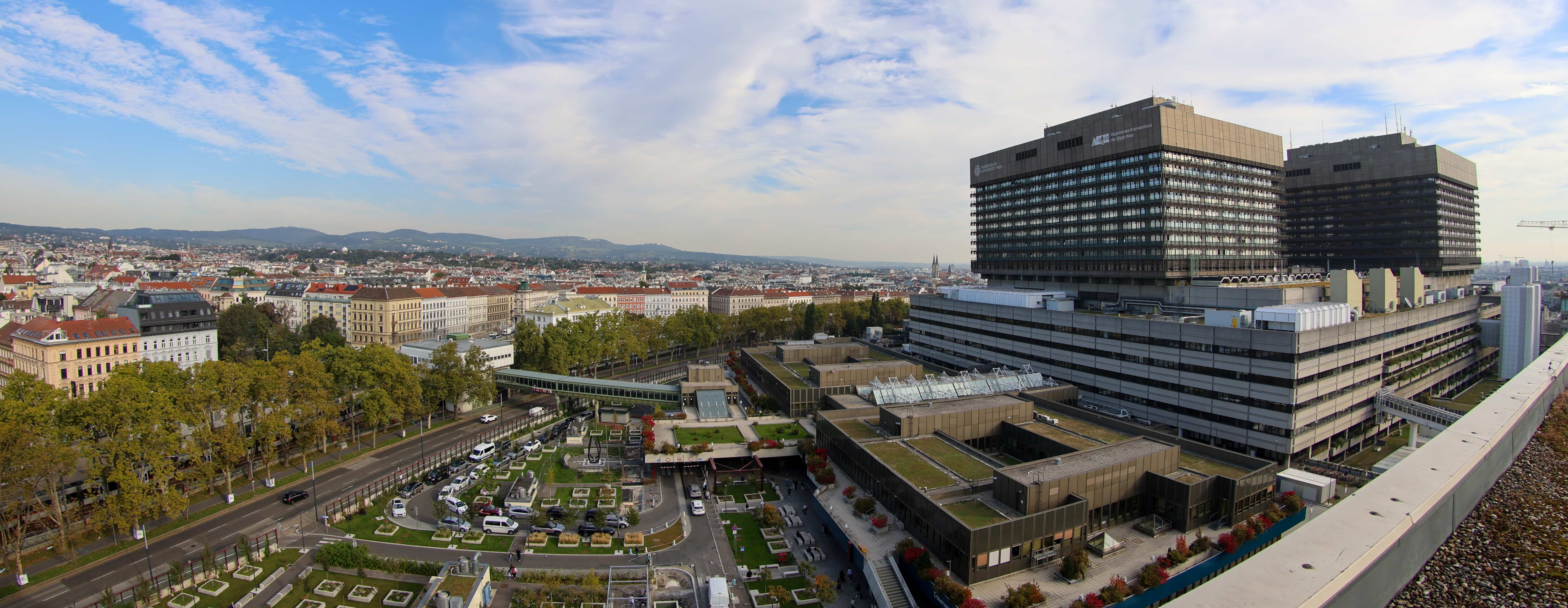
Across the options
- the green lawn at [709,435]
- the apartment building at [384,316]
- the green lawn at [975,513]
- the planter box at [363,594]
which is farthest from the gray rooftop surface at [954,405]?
the apartment building at [384,316]

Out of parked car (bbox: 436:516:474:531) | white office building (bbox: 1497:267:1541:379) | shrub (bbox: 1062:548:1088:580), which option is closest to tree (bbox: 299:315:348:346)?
parked car (bbox: 436:516:474:531)

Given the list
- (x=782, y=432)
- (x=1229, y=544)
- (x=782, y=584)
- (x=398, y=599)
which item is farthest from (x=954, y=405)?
(x=398, y=599)

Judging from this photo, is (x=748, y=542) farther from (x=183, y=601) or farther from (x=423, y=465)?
(x=423, y=465)

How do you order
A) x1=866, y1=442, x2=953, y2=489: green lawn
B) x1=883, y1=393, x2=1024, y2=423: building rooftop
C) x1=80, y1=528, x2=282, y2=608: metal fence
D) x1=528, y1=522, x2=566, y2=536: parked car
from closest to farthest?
x1=80, y1=528, x2=282, y2=608: metal fence
x1=866, y1=442, x2=953, y2=489: green lawn
x1=528, y1=522, x2=566, y2=536: parked car
x1=883, y1=393, x2=1024, y2=423: building rooftop

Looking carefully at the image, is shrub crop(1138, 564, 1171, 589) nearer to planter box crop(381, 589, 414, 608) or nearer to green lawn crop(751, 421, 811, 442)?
green lawn crop(751, 421, 811, 442)

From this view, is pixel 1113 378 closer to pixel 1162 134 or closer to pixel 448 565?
pixel 1162 134

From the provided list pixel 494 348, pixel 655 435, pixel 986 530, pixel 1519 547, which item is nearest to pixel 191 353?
pixel 494 348
